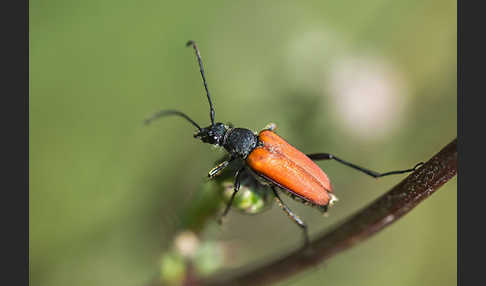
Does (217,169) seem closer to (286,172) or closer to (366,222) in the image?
(286,172)

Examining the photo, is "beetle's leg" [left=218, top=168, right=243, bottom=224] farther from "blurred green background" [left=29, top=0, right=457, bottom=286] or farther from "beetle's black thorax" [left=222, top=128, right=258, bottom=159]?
"blurred green background" [left=29, top=0, right=457, bottom=286]

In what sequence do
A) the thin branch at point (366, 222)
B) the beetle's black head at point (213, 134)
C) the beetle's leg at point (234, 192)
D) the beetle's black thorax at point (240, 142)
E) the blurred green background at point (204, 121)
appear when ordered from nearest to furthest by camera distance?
the thin branch at point (366, 222), the beetle's leg at point (234, 192), the beetle's black thorax at point (240, 142), the beetle's black head at point (213, 134), the blurred green background at point (204, 121)

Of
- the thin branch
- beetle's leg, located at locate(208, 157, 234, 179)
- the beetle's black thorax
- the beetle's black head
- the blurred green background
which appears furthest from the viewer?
the blurred green background

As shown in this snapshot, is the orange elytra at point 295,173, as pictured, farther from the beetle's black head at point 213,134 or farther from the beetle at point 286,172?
the beetle's black head at point 213,134

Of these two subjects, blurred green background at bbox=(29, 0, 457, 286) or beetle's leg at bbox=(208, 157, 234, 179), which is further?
blurred green background at bbox=(29, 0, 457, 286)

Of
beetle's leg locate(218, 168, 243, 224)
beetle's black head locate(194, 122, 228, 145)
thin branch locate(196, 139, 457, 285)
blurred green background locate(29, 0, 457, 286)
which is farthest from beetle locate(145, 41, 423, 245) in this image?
blurred green background locate(29, 0, 457, 286)

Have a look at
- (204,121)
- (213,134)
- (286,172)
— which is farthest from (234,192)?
(204,121)

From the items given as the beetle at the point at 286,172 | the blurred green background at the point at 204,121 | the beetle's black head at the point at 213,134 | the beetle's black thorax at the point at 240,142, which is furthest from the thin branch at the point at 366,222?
the blurred green background at the point at 204,121
